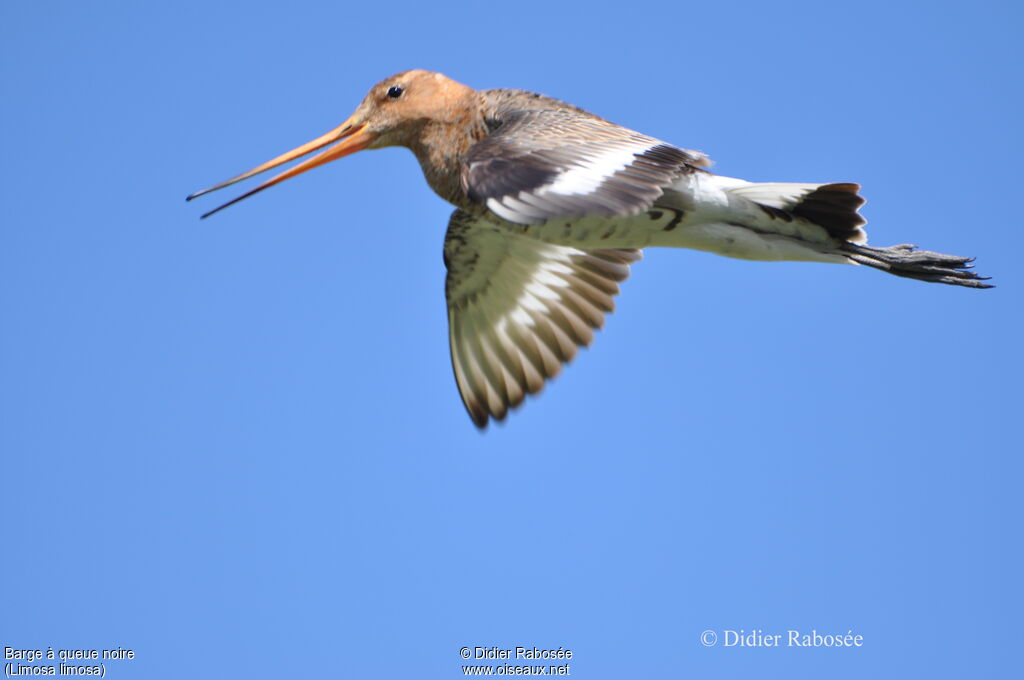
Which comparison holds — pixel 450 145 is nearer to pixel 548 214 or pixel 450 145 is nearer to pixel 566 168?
pixel 566 168

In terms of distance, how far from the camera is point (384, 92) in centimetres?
808

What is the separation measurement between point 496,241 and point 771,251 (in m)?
2.30

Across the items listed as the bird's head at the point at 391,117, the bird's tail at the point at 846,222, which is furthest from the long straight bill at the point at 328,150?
the bird's tail at the point at 846,222

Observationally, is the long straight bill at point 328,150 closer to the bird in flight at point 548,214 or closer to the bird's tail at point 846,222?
the bird in flight at point 548,214

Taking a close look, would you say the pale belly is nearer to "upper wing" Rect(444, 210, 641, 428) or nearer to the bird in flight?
the bird in flight

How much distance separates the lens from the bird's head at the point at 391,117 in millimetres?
7895

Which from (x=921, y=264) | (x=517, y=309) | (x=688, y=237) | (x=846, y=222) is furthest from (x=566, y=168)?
(x=517, y=309)

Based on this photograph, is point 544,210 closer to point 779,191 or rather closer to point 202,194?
point 779,191

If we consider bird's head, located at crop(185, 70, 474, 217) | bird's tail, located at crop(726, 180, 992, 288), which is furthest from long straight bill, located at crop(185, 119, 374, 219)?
bird's tail, located at crop(726, 180, 992, 288)

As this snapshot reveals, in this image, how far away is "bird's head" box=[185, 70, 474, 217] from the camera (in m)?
7.89

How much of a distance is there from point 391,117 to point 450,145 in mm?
471

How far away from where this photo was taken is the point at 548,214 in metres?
6.09

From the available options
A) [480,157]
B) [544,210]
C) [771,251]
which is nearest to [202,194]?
[480,157]

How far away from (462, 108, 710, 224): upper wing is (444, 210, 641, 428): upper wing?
1.95 metres
